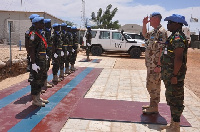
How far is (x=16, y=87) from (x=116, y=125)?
3.80 metres

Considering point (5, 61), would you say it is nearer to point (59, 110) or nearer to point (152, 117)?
point (59, 110)

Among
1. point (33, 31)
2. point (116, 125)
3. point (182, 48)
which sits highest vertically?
point (33, 31)

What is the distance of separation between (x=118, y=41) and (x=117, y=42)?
11 cm

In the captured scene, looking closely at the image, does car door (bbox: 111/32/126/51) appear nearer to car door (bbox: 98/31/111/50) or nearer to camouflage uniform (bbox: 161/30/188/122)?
car door (bbox: 98/31/111/50)

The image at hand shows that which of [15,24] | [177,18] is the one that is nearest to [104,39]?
[15,24]

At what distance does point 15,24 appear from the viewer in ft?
66.3

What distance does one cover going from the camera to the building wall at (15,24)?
19.8m

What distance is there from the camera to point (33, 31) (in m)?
4.42

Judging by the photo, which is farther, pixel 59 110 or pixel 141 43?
pixel 141 43

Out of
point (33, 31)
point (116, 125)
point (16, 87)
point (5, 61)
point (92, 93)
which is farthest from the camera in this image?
point (5, 61)

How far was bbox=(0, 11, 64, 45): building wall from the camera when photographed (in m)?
19.8

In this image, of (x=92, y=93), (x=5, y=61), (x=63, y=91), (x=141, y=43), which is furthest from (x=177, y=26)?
(x=141, y=43)

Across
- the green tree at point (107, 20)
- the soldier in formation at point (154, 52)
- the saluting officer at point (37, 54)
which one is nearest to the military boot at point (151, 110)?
the soldier in formation at point (154, 52)

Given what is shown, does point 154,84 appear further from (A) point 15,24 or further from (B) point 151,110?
(A) point 15,24
